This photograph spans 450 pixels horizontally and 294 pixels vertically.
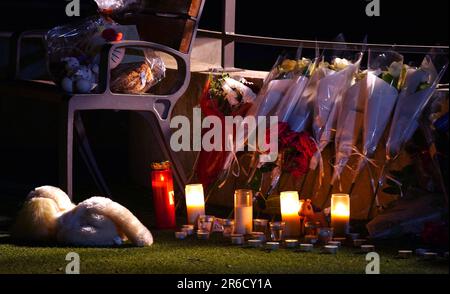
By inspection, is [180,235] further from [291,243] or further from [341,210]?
[341,210]

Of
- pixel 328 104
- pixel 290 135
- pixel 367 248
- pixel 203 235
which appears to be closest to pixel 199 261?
pixel 203 235

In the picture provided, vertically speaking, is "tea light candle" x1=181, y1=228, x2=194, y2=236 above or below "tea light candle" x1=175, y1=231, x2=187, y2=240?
above

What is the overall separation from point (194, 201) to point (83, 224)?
1.74 ft

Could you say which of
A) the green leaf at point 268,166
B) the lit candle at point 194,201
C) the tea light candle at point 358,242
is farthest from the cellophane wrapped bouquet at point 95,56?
the tea light candle at point 358,242

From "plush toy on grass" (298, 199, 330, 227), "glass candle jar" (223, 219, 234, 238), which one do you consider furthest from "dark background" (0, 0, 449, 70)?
"glass candle jar" (223, 219, 234, 238)

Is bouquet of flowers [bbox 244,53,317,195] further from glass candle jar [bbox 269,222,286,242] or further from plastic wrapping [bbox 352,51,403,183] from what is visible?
glass candle jar [bbox 269,222,286,242]

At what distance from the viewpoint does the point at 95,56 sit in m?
4.18

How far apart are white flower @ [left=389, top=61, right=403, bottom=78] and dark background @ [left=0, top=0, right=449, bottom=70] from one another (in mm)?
3603

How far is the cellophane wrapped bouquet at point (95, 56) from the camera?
406 centimetres

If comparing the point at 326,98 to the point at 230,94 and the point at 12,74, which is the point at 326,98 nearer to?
the point at 230,94

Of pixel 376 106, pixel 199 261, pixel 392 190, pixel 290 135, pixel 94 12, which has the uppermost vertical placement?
pixel 94 12

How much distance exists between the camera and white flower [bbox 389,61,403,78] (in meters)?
3.97

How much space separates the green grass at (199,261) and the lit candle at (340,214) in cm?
19

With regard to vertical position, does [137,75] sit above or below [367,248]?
above
